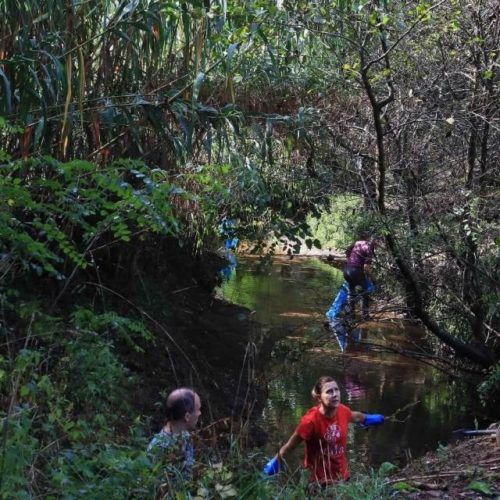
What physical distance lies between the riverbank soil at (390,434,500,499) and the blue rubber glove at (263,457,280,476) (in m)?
0.67

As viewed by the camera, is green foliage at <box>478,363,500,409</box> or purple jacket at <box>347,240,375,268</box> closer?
green foliage at <box>478,363,500,409</box>

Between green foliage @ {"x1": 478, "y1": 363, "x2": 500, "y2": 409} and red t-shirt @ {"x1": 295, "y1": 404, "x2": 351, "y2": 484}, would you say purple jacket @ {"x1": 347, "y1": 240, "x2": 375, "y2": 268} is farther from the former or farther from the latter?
red t-shirt @ {"x1": 295, "y1": 404, "x2": 351, "y2": 484}

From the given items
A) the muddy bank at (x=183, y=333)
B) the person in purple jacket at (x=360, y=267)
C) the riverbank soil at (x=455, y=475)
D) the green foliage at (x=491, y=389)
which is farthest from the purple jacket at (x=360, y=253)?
the riverbank soil at (x=455, y=475)

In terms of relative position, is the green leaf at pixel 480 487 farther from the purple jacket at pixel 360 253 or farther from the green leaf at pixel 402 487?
the purple jacket at pixel 360 253

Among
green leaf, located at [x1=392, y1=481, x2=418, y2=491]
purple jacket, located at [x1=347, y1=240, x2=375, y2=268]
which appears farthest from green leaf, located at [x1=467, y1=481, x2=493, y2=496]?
purple jacket, located at [x1=347, y1=240, x2=375, y2=268]

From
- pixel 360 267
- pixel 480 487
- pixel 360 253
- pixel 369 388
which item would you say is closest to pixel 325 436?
pixel 480 487

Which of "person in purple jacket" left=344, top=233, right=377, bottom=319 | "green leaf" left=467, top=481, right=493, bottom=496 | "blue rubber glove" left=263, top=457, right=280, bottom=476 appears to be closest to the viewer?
"blue rubber glove" left=263, top=457, right=280, bottom=476

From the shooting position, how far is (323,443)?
518 cm

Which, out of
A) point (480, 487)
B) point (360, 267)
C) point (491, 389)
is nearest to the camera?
point (480, 487)

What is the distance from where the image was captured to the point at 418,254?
7973 millimetres

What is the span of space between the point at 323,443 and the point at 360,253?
3.40 metres

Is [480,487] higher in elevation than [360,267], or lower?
lower

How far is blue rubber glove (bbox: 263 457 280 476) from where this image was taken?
4.27 m

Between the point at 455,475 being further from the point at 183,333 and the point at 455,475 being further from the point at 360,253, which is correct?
the point at 183,333
